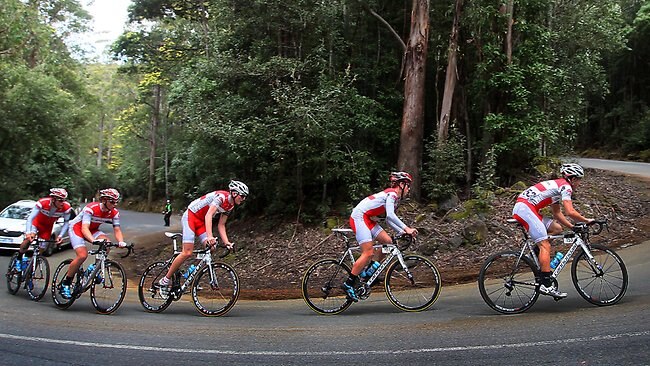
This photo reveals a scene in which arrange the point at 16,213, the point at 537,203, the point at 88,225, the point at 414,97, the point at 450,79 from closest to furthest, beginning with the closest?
the point at 537,203
the point at 88,225
the point at 414,97
the point at 450,79
the point at 16,213

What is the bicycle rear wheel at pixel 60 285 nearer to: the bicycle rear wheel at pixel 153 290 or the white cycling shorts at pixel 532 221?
the bicycle rear wheel at pixel 153 290

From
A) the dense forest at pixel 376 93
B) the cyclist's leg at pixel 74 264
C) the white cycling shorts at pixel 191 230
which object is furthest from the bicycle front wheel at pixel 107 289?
the dense forest at pixel 376 93

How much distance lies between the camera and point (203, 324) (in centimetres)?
743

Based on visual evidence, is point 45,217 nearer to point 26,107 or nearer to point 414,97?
point 414,97

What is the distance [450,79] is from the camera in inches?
621

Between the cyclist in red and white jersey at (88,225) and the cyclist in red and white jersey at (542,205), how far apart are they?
20.7ft

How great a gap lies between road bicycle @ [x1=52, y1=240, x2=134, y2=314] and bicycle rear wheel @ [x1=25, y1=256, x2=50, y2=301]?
117cm

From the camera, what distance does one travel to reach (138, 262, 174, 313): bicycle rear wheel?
330 inches

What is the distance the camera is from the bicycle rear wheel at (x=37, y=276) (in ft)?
31.7

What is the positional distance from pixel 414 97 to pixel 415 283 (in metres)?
9.01

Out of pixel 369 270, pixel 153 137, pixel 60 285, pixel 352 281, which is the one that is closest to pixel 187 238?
pixel 60 285

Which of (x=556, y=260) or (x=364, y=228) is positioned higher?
(x=364, y=228)

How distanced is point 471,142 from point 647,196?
17.1ft

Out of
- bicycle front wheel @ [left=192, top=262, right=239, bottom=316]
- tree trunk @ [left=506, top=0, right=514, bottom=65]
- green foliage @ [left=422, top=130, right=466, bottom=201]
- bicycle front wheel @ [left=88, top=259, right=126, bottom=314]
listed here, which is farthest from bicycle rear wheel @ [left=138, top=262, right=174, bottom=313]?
tree trunk @ [left=506, top=0, right=514, bottom=65]
